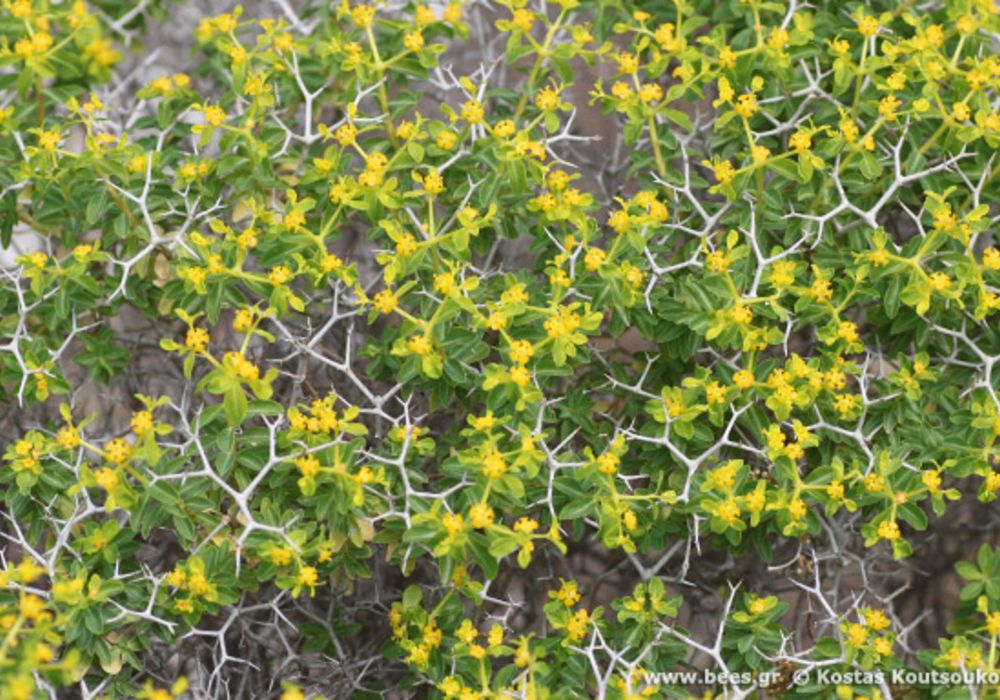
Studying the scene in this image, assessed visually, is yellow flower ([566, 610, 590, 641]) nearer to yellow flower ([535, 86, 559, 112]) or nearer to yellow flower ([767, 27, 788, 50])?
yellow flower ([535, 86, 559, 112])

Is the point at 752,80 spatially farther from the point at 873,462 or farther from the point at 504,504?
the point at 504,504

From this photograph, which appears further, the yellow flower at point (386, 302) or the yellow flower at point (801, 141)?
the yellow flower at point (801, 141)

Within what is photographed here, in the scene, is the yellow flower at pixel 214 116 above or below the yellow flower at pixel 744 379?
above

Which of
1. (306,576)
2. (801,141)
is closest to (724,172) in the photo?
(801,141)

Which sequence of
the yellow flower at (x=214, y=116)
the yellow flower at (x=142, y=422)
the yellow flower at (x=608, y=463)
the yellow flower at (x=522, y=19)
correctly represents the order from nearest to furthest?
the yellow flower at (x=142, y=422)
the yellow flower at (x=608, y=463)
the yellow flower at (x=214, y=116)
the yellow flower at (x=522, y=19)

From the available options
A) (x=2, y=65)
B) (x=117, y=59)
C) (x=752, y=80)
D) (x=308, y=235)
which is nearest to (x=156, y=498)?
(x=308, y=235)

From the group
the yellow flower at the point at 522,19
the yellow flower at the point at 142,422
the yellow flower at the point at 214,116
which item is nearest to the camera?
the yellow flower at the point at 142,422

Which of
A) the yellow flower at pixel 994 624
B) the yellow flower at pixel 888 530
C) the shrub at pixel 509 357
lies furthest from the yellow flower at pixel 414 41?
the yellow flower at pixel 994 624

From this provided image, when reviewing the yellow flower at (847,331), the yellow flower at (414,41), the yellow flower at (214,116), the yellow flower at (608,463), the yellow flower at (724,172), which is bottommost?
the yellow flower at (608,463)

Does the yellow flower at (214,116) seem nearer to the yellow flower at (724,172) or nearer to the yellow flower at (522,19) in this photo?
the yellow flower at (522,19)
